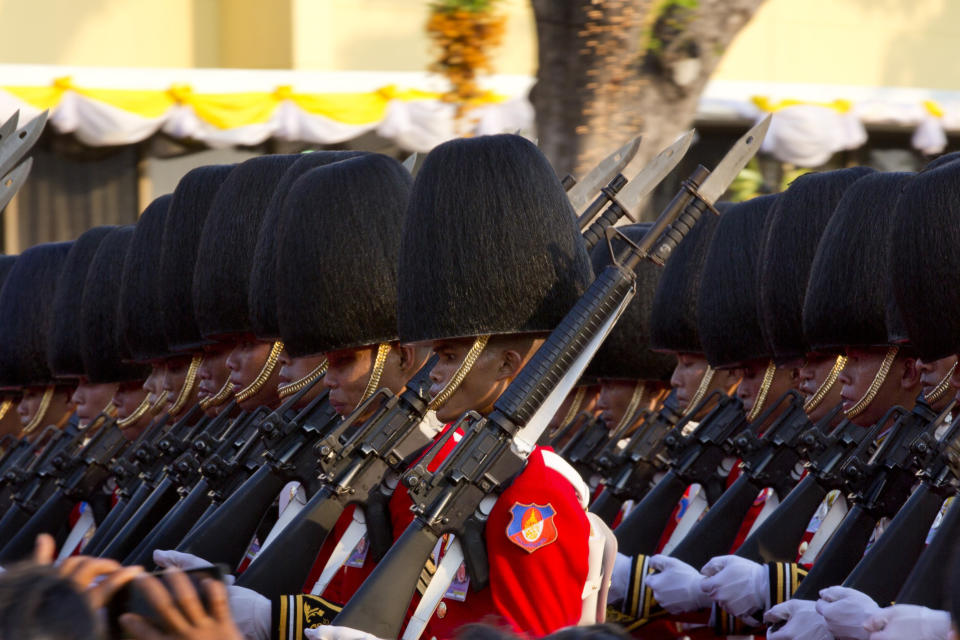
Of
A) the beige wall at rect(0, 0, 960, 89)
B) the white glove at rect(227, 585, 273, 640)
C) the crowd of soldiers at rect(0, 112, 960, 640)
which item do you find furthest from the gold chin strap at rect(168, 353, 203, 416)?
the beige wall at rect(0, 0, 960, 89)

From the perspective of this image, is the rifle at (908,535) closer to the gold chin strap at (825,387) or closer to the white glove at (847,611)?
the white glove at (847,611)

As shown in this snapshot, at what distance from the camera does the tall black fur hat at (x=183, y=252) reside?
6.00 metres

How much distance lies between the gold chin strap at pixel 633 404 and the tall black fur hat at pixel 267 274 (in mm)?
1879

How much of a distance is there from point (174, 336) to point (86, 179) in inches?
244

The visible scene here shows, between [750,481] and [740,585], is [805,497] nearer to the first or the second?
[740,585]

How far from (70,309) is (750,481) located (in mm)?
3525

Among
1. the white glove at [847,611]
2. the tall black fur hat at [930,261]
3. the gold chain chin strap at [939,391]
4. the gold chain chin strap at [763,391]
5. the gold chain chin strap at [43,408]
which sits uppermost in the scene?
the tall black fur hat at [930,261]

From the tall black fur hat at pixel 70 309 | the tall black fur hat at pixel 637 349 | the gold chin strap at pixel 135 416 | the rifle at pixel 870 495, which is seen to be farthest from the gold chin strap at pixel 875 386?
the tall black fur hat at pixel 70 309

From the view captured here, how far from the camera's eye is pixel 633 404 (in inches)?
267

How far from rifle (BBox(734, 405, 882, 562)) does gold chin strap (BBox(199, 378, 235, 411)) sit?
175cm

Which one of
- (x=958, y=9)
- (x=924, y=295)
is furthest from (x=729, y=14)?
(x=958, y=9)

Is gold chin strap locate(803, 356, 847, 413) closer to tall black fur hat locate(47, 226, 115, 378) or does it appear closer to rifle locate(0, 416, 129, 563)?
rifle locate(0, 416, 129, 563)

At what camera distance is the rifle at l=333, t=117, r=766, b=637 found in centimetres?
353

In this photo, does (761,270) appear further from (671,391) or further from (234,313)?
(234,313)
